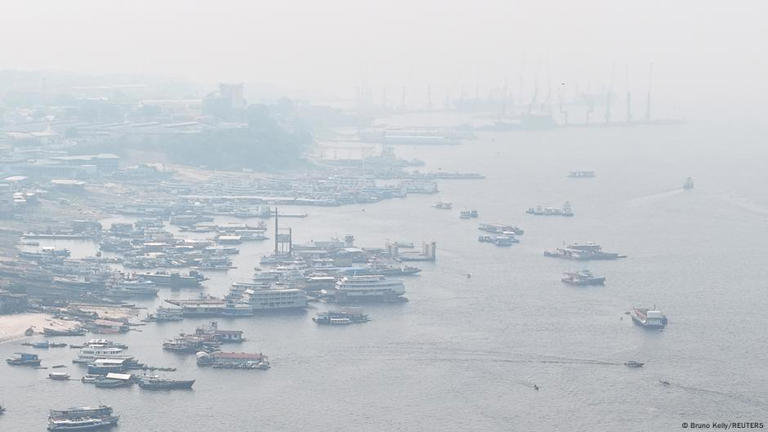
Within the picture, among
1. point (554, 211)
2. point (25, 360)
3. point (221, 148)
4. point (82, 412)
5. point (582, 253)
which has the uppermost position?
point (221, 148)

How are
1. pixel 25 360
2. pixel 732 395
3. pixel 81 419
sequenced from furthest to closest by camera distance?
pixel 25 360
pixel 732 395
pixel 81 419

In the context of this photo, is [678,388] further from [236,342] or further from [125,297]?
[125,297]

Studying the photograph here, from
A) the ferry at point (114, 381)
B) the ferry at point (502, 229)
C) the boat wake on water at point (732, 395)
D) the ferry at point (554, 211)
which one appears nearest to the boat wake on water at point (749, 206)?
the ferry at point (554, 211)

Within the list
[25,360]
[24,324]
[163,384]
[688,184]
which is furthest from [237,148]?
[163,384]

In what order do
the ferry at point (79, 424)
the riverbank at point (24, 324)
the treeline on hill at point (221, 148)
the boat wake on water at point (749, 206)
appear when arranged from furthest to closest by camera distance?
1. the treeline on hill at point (221, 148)
2. the boat wake on water at point (749, 206)
3. the riverbank at point (24, 324)
4. the ferry at point (79, 424)

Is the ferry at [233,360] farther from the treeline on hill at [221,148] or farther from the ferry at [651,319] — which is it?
the treeline on hill at [221,148]

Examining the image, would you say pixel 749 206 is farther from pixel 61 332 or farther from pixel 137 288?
pixel 61 332

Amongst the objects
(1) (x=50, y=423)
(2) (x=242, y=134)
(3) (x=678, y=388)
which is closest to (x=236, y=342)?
(1) (x=50, y=423)

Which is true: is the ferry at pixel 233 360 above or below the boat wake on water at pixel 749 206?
below
